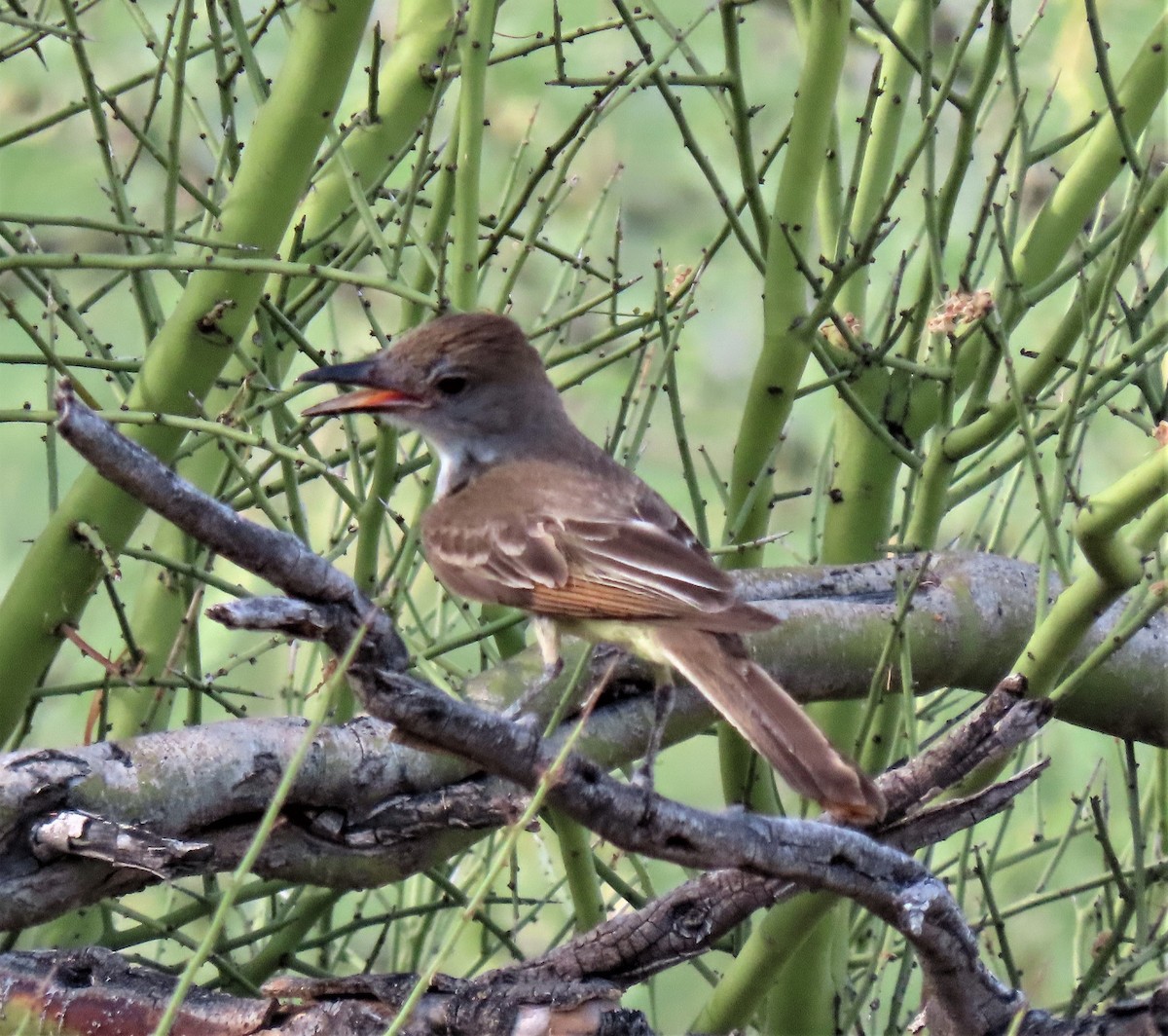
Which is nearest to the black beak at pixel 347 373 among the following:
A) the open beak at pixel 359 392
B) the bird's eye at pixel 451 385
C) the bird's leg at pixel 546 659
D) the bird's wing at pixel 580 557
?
the open beak at pixel 359 392

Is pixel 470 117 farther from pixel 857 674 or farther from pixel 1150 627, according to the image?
pixel 1150 627

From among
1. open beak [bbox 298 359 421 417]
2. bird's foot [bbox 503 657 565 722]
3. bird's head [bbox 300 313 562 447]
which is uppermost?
bird's head [bbox 300 313 562 447]

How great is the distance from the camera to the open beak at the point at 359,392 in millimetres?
3465

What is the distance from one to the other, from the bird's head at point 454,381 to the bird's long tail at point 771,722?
963 mm

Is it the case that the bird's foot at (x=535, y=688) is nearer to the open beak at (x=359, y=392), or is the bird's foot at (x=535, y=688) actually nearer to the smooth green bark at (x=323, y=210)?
the open beak at (x=359, y=392)

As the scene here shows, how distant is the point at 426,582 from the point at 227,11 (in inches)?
140

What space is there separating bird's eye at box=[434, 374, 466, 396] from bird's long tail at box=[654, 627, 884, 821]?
3.44 feet

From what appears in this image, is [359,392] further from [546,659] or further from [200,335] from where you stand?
[546,659]

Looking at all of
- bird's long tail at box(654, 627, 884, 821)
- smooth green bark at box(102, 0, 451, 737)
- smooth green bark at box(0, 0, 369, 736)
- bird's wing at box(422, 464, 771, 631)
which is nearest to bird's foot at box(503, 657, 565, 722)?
bird's wing at box(422, 464, 771, 631)

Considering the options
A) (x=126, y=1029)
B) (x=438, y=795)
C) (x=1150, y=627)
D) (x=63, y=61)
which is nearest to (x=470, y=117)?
(x=438, y=795)

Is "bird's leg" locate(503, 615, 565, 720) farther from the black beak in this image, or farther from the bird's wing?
the black beak

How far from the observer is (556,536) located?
347cm

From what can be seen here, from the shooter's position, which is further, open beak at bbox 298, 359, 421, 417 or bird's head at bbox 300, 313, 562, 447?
bird's head at bbox 300, 313, 562, 447

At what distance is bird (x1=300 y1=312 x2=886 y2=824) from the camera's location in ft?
9.30
